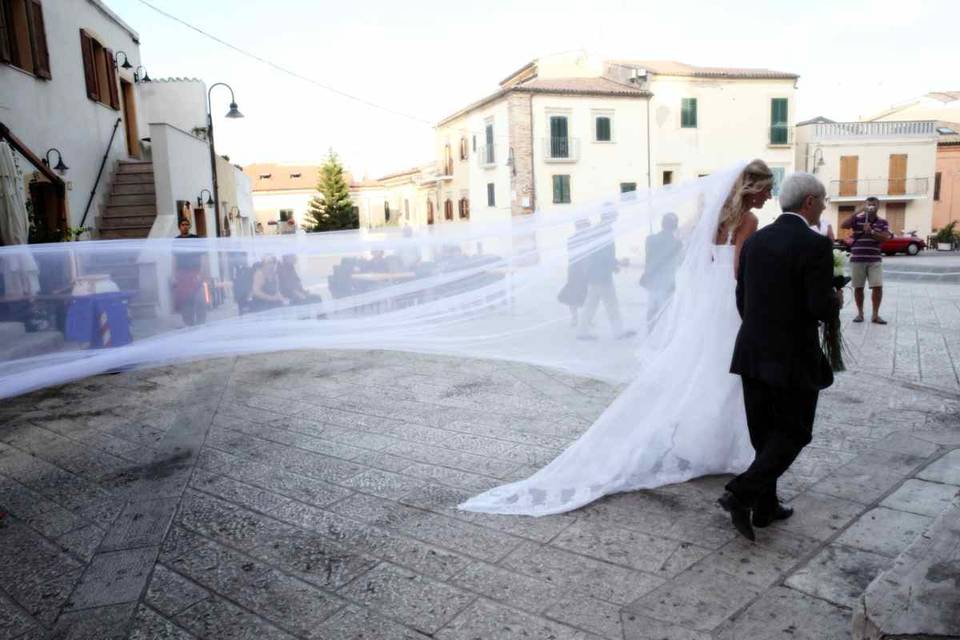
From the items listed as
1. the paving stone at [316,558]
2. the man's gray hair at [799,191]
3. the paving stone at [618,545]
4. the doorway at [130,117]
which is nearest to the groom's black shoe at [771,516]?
the paving stone at [618,545]

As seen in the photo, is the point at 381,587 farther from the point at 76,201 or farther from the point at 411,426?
the point at 76,201

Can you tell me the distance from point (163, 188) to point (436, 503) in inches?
472

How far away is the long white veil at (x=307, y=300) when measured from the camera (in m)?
4.85

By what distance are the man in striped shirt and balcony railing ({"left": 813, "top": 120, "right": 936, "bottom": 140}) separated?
31.3 m

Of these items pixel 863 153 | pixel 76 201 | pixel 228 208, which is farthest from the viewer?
pixel 863 153

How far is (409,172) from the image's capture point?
160 ft

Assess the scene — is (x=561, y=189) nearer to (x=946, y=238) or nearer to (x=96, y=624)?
(x=946, y=238)

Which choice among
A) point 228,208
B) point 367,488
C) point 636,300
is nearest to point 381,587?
point 367,488

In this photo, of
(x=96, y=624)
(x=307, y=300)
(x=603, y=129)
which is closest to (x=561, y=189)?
(x=603, y=129)

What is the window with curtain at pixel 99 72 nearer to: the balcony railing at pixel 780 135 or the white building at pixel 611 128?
the white building at pixel 611 128

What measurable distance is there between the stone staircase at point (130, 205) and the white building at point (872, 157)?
33.2m

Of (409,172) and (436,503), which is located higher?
(409,172)

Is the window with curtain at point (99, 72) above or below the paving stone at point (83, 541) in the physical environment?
above

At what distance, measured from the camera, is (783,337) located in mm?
2842
